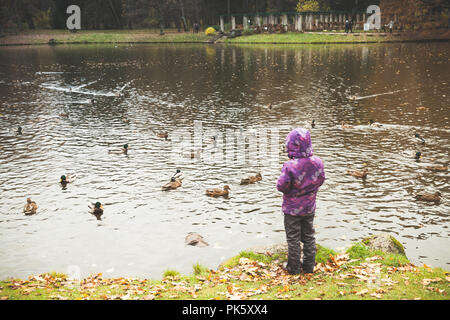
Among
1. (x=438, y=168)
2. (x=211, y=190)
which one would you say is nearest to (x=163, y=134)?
(x=211, y=190)

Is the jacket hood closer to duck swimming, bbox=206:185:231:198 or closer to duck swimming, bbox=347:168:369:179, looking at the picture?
duck swimming, bbox=206:185:231:198

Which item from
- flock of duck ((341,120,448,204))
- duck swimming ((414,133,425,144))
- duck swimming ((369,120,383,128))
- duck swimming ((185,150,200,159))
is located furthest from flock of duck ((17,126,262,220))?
duck swimming ((369,120,383,128))

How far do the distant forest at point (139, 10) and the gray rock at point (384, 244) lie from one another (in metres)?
73.9

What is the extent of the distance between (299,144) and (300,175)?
61cm

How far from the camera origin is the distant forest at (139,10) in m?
90.1

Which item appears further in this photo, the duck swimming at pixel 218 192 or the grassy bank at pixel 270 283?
the duck swimming at pixel 218 192

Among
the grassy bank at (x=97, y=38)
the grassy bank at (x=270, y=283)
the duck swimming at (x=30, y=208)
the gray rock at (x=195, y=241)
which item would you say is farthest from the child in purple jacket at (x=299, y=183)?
the grassy bank at (x=97, y=38)

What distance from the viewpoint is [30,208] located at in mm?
13570

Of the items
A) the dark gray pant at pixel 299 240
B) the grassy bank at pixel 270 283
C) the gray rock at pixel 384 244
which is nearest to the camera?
the grassy bank at pixel 270 283

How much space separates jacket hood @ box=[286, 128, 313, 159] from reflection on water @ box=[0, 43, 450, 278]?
437cm

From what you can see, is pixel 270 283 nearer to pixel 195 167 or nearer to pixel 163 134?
pixel 195 167

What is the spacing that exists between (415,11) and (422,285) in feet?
238

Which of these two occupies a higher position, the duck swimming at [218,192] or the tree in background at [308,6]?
the tree in background at [308,6]

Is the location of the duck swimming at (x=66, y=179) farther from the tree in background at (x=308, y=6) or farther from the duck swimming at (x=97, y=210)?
the tree in background at (x=308, y=6)
